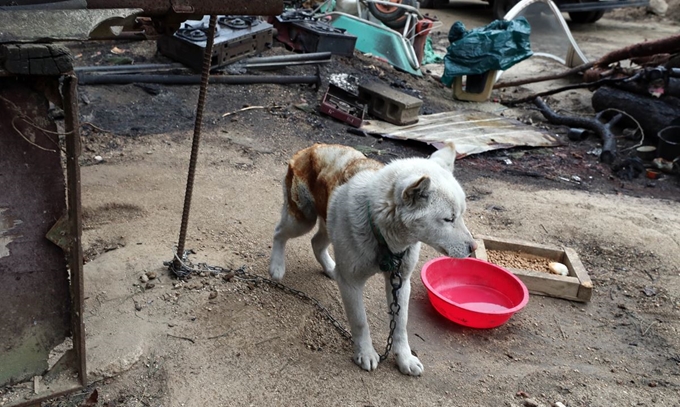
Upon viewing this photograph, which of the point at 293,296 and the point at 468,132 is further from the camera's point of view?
the point at 468,132

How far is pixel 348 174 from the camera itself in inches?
154

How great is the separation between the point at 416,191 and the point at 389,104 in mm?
5835

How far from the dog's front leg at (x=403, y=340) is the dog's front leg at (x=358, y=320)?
0.49 ft

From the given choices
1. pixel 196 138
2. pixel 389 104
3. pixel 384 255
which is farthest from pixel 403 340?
pixel 389 104

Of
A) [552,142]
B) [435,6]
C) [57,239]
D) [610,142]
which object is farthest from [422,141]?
[435,6]

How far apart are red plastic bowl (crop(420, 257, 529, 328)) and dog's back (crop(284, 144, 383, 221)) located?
3.51 ft

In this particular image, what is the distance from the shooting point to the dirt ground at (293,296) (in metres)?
3.76

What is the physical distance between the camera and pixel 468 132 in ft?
29.7

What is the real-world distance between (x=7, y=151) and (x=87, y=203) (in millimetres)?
3027

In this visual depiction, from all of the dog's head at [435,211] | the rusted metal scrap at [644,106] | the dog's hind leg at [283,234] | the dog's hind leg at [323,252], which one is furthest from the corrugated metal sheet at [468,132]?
the dog's head at [435,211]

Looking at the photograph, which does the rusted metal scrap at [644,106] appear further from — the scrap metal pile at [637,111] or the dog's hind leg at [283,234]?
the dog's hind leg at [283,234]

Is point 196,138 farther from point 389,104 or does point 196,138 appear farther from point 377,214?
Answer: point 389,104

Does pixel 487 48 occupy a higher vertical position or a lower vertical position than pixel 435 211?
lower

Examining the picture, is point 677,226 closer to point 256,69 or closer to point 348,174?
point 348,174
